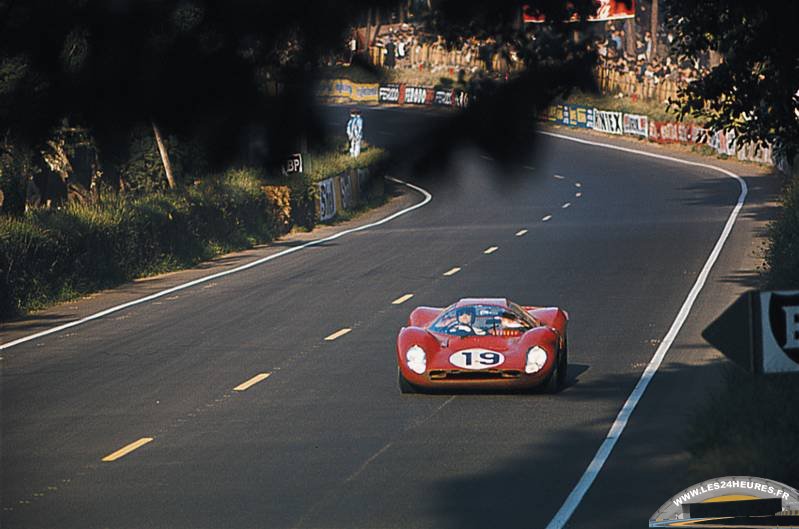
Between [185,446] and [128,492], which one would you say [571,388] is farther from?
[128,492]

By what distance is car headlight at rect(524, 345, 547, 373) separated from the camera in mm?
17688

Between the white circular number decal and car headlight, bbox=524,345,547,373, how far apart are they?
338mm

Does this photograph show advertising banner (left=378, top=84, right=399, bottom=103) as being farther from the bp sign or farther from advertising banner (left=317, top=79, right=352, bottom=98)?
the bp sign

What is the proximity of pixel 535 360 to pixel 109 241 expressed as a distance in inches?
611

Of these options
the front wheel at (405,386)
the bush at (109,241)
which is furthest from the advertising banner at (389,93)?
the bush at (109,241)

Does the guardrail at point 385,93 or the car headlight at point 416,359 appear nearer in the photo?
the guardrail at point 385,93

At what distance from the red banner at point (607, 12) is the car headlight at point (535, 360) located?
1468 centimetres

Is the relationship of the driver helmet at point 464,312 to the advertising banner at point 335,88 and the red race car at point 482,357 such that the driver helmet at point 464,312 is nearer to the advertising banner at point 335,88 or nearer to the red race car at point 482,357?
the red race car at point 482,357

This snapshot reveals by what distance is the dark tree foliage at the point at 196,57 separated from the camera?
3209mm

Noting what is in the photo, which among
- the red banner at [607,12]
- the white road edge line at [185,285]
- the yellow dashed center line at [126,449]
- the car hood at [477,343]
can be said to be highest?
the red banner at [607,12]

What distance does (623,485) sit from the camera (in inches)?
500

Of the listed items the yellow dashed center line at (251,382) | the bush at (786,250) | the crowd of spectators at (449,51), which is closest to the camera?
the crowd of spectators at (449,51)

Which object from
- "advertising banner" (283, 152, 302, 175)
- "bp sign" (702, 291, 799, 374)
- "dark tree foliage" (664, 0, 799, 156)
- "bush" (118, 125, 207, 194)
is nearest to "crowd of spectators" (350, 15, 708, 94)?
"advertising banner" (283, 152, 302, 175)

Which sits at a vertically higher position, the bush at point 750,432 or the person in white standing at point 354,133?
the person in white standing at point 354,133
